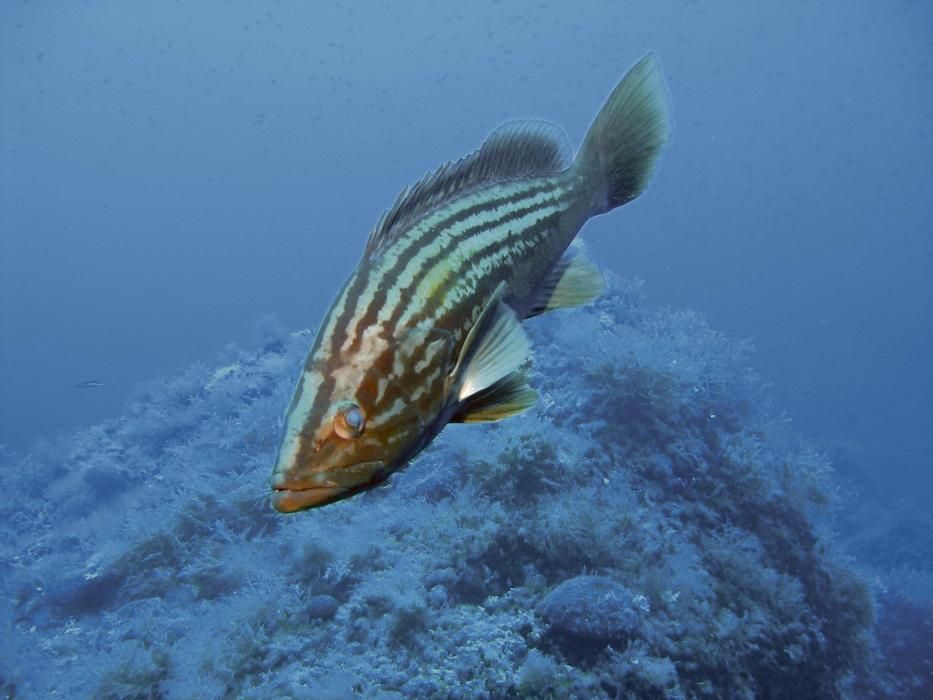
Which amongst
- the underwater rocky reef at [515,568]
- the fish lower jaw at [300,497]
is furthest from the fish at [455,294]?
the underwater rocky reef at [515,568]

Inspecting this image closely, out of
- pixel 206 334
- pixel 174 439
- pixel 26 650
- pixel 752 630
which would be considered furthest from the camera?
pixel 206 334

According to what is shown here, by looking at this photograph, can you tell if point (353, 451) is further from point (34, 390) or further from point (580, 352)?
point (34, 390)

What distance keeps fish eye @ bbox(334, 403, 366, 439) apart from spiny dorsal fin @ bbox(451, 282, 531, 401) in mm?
305

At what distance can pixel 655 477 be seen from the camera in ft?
20.2

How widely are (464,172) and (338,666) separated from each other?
12.9ft

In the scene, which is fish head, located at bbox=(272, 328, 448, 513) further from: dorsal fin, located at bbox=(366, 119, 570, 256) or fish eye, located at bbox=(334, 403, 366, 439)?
dorsal fin, located at bbox=(366, 119, 570, 256)

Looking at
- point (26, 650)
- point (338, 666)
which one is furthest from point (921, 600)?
point (26, 650)

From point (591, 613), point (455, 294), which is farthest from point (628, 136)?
point (591, 613)

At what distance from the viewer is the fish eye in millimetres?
1239

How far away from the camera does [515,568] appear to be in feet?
15.9

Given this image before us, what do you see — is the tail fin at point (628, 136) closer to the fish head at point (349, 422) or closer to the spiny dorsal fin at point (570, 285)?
the spiny dorsal fin at point (570, 285)

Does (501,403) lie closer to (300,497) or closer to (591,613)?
(300,497)

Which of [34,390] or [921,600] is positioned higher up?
[921,600]

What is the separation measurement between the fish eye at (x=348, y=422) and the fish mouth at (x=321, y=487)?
0.26 ft
